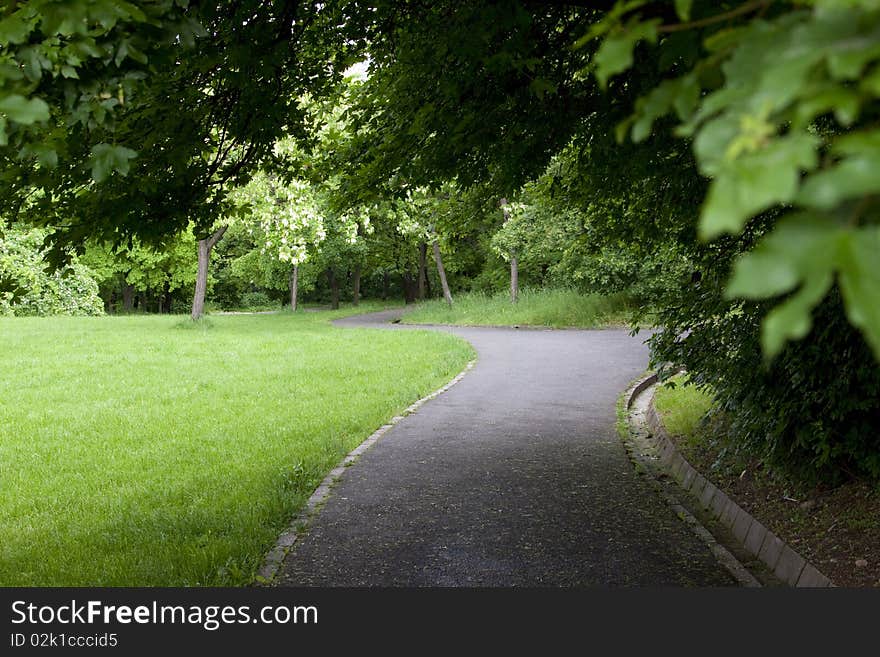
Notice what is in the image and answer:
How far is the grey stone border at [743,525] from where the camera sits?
192 inches

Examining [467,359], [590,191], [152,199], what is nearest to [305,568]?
[152,199]

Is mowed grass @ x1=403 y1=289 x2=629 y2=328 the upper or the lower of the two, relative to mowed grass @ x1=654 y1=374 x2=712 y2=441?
upper

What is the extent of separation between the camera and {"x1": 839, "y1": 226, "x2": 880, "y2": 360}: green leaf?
0.96m

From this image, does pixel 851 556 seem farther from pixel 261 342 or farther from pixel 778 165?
pixel 261 342

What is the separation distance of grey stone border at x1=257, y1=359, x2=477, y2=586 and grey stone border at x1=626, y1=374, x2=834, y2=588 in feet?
11.4

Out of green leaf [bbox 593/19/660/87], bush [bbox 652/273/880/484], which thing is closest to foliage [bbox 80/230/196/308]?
bush [bbox 652/273/880/484]

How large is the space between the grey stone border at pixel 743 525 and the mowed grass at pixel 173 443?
144 inches

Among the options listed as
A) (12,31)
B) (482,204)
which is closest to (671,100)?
(12,31)

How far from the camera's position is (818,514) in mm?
5590

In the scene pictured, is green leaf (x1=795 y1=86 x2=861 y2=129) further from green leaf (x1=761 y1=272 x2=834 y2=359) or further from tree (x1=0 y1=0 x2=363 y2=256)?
tree (x1=0 y1=0 x2=363 y2=256)

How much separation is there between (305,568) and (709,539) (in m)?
3.06

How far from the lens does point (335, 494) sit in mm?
7125

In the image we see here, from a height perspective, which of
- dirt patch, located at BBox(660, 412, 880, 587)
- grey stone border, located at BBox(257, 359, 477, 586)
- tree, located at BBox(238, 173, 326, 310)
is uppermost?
tree, located at BBox(238, 173, 326, 310)

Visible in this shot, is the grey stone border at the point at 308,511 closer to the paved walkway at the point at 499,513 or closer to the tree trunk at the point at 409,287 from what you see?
the paved walkway at the point at 499,513
